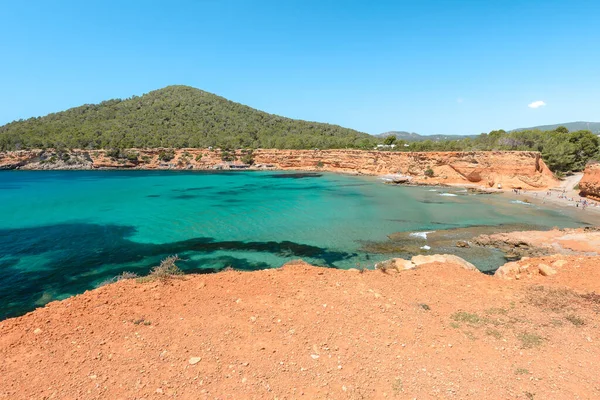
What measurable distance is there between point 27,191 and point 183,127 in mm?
67655

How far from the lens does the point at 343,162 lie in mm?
77375

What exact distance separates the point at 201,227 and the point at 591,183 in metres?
43.3

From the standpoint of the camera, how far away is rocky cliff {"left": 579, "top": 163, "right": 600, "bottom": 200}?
33.8 m

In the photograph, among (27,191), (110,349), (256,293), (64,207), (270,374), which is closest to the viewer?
(270,374)

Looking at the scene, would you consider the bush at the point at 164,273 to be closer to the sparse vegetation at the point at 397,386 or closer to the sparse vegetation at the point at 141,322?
the sparse vegetation at the point at 141,322

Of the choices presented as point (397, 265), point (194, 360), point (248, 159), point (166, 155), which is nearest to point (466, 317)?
point (397, 265)

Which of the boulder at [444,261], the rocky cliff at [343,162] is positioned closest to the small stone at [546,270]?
the boulder at [444,261]

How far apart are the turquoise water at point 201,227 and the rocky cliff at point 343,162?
37.8ft

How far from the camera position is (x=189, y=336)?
6426 millimetres

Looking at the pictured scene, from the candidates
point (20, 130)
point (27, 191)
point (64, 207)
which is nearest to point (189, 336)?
point (64, 207)

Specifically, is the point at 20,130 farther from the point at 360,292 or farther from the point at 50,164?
the point at 360,292

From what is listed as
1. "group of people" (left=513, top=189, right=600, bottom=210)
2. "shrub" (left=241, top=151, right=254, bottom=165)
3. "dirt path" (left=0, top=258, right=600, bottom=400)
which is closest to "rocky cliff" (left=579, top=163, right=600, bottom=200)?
"group of people" (left=513, top=189, right=600, bottom=210)

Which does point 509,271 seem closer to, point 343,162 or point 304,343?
point 304,343

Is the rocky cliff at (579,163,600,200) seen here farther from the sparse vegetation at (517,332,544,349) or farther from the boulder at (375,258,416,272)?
the sparse vegetation at (517,332,544,349)
